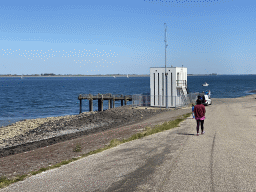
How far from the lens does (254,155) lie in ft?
33.8

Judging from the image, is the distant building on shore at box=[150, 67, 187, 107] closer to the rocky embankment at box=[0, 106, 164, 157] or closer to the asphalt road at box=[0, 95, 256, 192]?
the rocky embankment at box=[0, 106, 164, 157]

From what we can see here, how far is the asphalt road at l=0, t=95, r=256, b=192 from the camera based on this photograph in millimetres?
7616

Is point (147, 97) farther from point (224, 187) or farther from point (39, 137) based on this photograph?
point (224, 187)

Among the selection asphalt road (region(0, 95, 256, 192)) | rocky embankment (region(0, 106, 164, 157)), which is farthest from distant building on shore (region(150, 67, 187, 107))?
asphalt road (region(0, 95, 256, 192))

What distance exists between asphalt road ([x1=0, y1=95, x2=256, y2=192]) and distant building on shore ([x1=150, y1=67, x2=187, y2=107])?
19766 millimetres

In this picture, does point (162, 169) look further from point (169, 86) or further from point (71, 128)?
point (169, 86)

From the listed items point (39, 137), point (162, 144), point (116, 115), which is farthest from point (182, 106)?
point (162, 144)

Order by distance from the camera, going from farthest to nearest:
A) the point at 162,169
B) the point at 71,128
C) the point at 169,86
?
the point at 169,86 < the point at 71,128 < the point at 162,169

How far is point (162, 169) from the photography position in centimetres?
886

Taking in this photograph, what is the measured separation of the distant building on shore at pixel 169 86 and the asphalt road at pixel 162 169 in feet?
64.8

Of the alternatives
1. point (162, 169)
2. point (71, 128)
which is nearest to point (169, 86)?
point (71, 128)

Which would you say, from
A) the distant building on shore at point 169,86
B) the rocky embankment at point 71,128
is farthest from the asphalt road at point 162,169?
the distant building on shore at point 169,86

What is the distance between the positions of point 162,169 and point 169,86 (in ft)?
80.6

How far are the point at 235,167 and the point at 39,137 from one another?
1920cm
